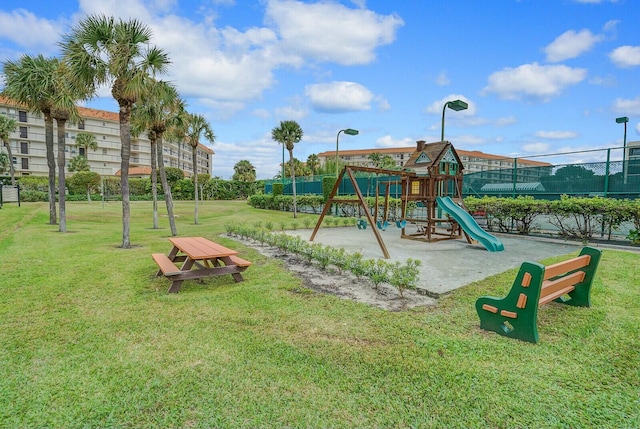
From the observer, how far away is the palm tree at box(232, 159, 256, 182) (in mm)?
76812

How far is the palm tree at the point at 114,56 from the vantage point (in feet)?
27.7

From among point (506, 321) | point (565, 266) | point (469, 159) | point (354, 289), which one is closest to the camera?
point (506, 321)

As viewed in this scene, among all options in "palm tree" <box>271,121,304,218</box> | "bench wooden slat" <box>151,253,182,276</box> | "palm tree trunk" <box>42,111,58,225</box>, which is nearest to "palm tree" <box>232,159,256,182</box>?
"palm tree" <box>271,121,304,218</box>

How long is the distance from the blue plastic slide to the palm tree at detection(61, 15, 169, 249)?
8912 millimetres

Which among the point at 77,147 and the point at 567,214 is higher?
the point at 77,147

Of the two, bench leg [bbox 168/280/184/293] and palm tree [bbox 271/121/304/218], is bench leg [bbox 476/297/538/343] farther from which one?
palm tree [bbox 271/121/304/218]

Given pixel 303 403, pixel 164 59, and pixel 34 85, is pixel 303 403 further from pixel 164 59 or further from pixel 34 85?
pixel 34 85

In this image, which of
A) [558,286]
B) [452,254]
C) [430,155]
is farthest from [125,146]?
[558,286]

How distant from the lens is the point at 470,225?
9.54 meters

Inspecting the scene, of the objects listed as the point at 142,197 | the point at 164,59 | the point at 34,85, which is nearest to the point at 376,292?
the point at 164,59

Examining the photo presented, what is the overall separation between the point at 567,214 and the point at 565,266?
8.46 m

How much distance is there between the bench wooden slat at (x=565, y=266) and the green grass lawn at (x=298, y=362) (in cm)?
60

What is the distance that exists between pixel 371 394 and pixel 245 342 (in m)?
1.38

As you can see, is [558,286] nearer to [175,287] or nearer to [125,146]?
[175,287]
